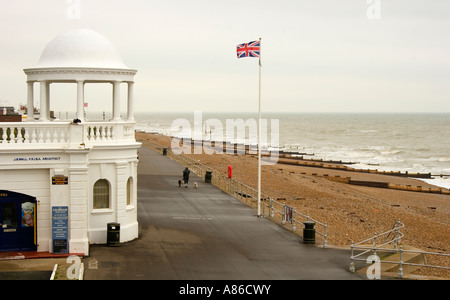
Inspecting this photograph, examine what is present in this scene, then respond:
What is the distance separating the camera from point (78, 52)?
77.2 feet

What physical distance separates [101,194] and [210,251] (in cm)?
447

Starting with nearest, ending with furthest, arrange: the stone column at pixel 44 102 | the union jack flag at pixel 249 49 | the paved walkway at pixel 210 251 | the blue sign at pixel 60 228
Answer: the paved walkway at pixel 210 251, the blue sign at pixel 60 228, the stone column at pixel 44 102, the union jack flag at pixel 249 49

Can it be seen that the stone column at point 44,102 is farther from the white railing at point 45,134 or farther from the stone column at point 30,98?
the white railing at point 45,134

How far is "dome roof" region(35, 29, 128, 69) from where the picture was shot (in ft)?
76.8

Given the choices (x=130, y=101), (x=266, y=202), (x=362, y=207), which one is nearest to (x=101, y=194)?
(x=130, y=101)

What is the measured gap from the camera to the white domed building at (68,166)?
21.6 m

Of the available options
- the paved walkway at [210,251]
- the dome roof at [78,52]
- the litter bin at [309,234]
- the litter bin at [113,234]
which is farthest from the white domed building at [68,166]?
the litter bin at [309,234]

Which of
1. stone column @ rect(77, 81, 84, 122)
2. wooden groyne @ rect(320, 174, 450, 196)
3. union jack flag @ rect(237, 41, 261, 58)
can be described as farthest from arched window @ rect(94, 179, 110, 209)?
wooden groyne @ rect(320, 174, 450, 196)

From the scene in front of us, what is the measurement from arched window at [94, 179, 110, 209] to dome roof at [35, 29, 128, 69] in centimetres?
419

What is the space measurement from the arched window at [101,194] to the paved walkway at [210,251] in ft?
5.15

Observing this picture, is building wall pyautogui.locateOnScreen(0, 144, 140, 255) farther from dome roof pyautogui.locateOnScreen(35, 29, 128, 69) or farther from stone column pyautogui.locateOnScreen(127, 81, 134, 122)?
dome roof pyautogui.locateOnScreen(35, 29, 128, 69)

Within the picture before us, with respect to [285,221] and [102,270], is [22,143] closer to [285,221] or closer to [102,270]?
[102,270]

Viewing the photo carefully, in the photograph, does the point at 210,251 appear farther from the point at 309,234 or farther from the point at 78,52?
the point at 78,52
